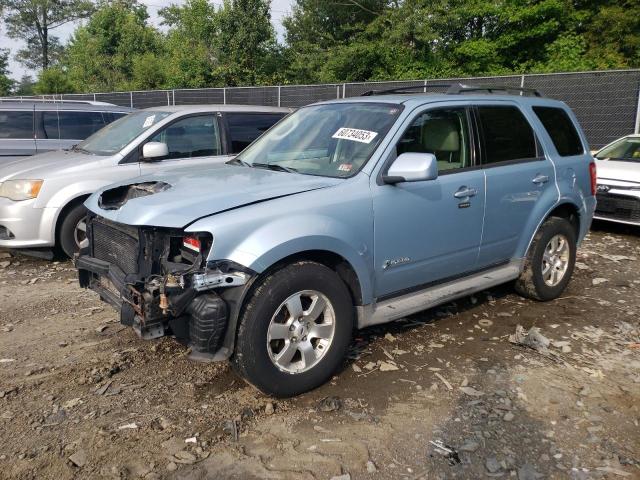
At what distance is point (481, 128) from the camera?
4.52 metres

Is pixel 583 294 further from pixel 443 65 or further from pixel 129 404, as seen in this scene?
pixel 443 65

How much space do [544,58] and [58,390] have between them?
2539 centimetres

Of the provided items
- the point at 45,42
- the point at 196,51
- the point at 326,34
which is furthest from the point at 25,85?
the point at 326,34

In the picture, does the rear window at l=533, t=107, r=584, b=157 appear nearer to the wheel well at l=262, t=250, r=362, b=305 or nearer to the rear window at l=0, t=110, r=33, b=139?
the wheel well at l=262, t=250, r=362, b=305

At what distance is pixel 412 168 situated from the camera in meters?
3.62

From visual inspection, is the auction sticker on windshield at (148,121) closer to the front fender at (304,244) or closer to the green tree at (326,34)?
the front fender at (304,244)

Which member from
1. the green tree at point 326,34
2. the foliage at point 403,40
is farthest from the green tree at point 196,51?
the green tree at point 326,34

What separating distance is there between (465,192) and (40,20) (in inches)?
2528

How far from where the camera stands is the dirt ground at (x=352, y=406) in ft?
9.40

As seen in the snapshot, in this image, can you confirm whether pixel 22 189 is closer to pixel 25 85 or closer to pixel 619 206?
pixel 619 206

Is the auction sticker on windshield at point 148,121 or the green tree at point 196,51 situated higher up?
the green tree at point 196,51

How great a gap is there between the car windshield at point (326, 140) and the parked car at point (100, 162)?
1315mm

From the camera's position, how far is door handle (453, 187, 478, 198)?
164 inches

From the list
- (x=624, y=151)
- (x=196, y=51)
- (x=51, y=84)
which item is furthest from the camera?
(x=51, y=84)
